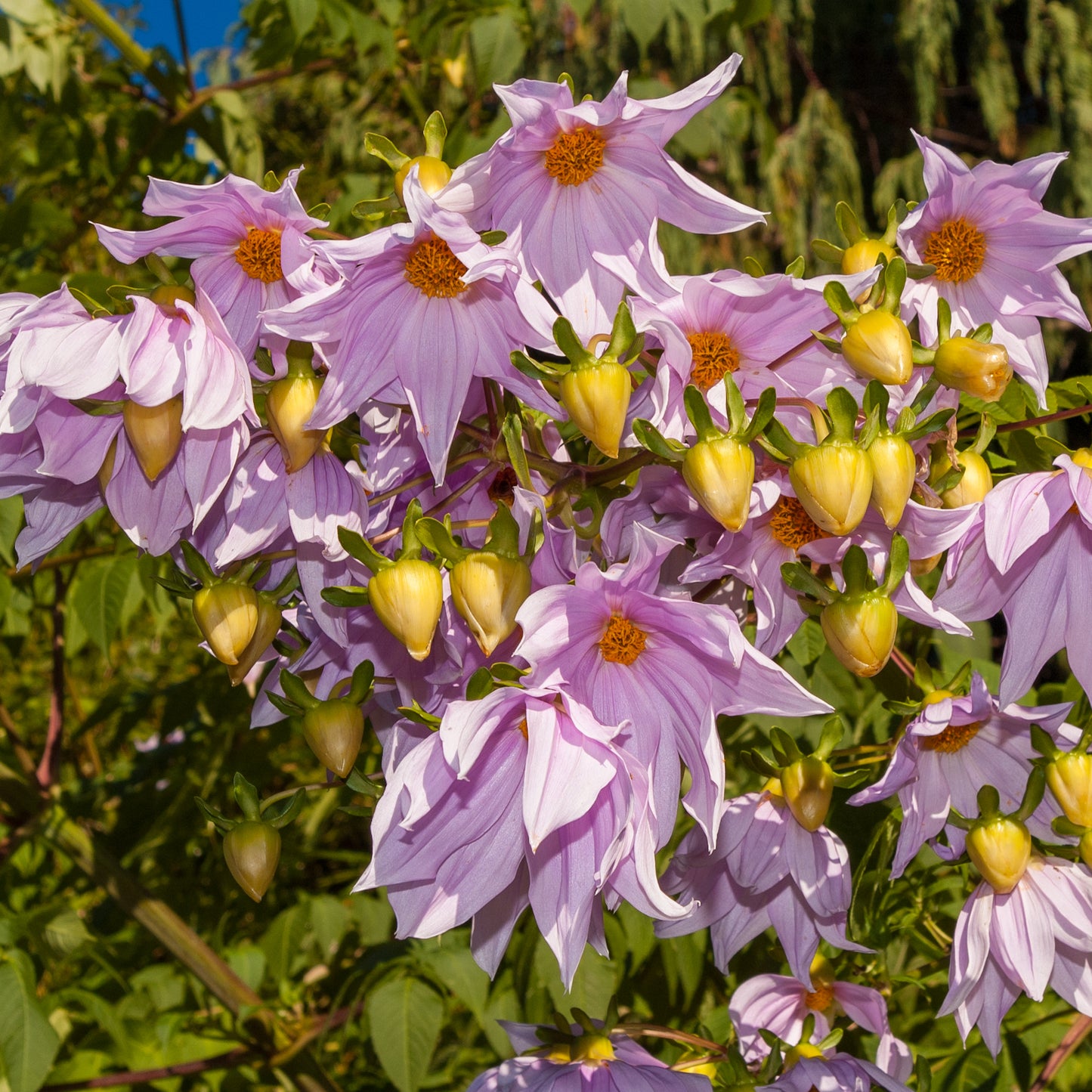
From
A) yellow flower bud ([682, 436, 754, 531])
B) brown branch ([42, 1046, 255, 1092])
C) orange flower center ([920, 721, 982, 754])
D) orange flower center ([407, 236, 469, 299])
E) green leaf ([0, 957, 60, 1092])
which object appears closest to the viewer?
yellow flower bud ([682, 436, 754, 531])

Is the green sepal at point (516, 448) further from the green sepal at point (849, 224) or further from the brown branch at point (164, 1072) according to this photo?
the brown branch at point (164, 1072)

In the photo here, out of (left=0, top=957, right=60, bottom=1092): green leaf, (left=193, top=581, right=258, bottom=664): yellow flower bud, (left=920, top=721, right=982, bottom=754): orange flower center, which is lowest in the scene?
(left=0, top=957, right=60, bottom=1092): green leaf

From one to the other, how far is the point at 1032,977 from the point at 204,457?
0.60 metres

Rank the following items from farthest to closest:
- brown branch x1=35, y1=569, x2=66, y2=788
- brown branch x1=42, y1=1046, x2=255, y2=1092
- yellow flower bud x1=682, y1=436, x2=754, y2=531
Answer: brown branch x1=35, y1=569, x2=66, y2=788
brown branch x1=42, y1=1046, x2=255, y2=1092
yellow flower bud x1=682, y1=436, x2=754, y2=531

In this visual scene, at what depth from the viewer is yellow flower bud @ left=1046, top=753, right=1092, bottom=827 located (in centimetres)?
65

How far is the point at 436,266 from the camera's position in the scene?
650mm

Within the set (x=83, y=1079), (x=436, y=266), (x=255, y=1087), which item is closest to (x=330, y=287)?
(x=436, y=266)

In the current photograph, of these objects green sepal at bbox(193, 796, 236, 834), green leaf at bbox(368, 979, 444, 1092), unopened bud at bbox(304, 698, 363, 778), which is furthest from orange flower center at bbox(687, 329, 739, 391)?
green leaf at bbox(368, 979, 444, 1092)

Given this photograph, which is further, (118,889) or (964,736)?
(118,889)

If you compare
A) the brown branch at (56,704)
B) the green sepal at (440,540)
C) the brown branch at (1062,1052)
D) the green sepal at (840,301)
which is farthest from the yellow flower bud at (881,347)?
the brown branch at (56,704)

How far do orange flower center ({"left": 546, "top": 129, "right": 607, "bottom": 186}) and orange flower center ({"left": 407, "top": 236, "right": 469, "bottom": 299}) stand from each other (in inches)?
3.1

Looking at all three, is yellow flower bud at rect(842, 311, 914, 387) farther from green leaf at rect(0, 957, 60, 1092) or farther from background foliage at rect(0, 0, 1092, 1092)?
green leaf at rect(0, 957, 60, 1092)

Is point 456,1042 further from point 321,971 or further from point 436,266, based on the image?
point 436,266

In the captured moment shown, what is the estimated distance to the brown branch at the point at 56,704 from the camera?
129 cm
